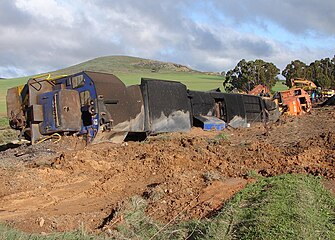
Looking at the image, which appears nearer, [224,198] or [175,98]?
[224,198]

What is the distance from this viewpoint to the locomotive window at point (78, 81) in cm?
1196

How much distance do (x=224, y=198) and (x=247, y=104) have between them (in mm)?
12606

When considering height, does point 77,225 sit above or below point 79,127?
below

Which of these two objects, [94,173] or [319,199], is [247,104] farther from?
[319,199]

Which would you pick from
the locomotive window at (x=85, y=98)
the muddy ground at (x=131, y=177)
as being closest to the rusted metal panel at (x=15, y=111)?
the muddy ground at (x=131, y=177)

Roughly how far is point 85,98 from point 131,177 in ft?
14.3

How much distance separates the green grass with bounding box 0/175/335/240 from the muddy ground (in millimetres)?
293

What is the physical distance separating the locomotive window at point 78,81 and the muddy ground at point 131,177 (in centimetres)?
170

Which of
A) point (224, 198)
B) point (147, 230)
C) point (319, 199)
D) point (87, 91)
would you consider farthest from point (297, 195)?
point (87, 91)

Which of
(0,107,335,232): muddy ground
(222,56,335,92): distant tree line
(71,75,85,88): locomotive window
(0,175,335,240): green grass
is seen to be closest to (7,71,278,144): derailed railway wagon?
(71,75,85,88): locomotive window

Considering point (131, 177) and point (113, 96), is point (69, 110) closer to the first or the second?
point (113, 96)

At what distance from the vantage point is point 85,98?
1177 centimetres

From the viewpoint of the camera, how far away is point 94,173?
28.5 feet

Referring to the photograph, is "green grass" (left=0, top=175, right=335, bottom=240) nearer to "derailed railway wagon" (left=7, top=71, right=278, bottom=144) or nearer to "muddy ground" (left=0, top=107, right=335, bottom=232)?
"muddy ground" (left=0, top=107, right=335, bottom=232)
